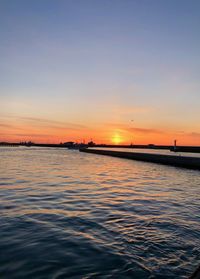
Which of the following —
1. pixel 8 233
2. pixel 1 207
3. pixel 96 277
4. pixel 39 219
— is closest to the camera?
pixel 96 277

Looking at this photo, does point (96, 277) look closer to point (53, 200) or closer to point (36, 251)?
point (36, 251)

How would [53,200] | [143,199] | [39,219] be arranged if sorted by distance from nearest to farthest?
[39,219] < [53,200] < [143,199]

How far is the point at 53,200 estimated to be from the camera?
12.5 m

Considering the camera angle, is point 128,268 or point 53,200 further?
point 53,200

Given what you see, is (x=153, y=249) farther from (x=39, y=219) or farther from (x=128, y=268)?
(x=39, y=219)

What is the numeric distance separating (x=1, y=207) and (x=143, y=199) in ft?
22.7

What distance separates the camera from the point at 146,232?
7.85m

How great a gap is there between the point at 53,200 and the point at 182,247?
7332 millimetres

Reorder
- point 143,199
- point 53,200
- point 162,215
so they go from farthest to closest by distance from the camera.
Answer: point 143,199 → point 53,200 → point 162,215

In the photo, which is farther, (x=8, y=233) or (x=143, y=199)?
(x=143, y=199)

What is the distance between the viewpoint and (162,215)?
10117mm

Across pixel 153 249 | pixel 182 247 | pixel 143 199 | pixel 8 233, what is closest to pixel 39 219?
pixel 8 233

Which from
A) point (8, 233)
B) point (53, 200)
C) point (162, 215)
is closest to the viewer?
point (8, 233)

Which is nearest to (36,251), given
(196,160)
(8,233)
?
(8,233)
